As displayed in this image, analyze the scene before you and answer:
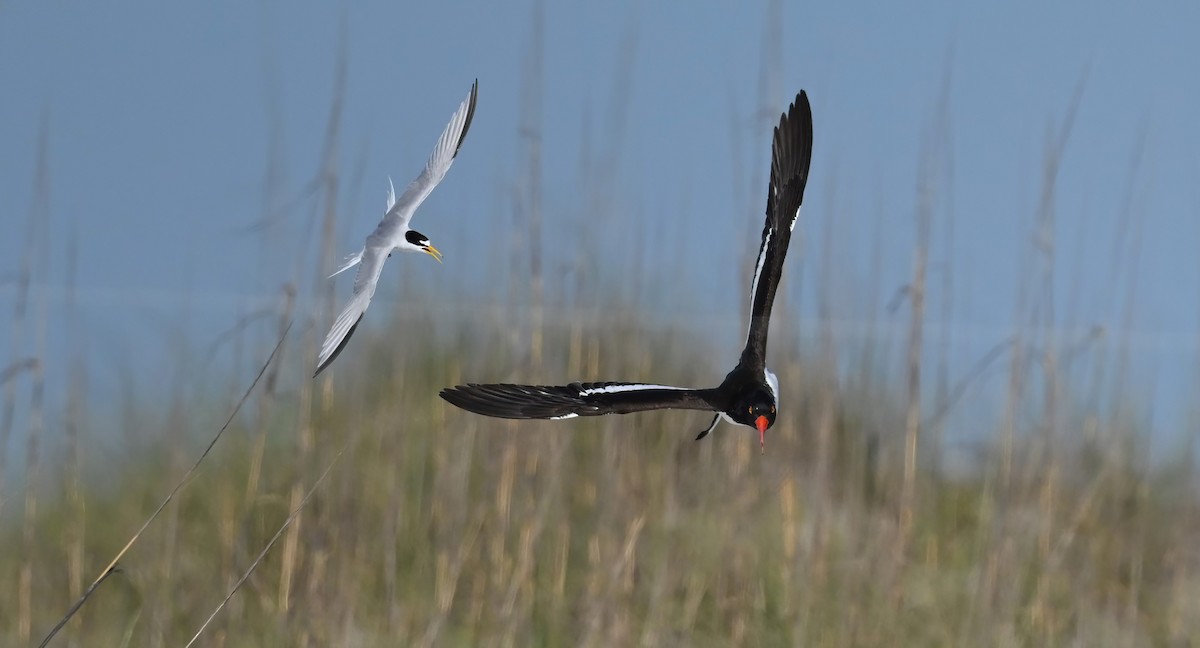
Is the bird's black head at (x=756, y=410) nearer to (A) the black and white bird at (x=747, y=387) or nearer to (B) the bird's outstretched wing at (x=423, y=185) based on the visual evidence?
(A) the black and white bird at (x=747, y=387)

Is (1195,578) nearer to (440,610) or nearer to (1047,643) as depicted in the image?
(1047,643)

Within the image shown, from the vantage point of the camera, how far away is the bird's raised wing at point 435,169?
896mm

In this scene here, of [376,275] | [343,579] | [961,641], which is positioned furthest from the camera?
[961,641]

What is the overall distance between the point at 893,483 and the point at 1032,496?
0.41 metres

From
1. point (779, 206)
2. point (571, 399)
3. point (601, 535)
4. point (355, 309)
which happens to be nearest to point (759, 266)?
point (779, 206)

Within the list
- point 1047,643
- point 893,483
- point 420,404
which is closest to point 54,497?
point 420,404

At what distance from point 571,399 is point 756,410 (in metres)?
0.12

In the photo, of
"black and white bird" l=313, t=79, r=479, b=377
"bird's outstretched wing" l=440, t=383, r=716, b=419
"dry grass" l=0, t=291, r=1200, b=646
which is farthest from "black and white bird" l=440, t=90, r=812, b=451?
"dry grass" l=0, t=291, r=1200, b=646

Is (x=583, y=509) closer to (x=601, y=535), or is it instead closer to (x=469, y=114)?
(x=601, y=535)

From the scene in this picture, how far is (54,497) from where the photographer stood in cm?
297

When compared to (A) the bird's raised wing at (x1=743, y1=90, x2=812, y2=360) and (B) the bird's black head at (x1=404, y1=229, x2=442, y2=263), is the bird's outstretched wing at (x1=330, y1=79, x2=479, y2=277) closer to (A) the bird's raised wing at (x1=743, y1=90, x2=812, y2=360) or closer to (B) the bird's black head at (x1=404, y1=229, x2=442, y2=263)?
(B) the bird's black head at (x1=404, y1=229, x2=442, y2=263)

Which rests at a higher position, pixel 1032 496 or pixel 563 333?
pixel 563 333

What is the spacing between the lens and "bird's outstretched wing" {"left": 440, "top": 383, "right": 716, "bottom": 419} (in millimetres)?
776

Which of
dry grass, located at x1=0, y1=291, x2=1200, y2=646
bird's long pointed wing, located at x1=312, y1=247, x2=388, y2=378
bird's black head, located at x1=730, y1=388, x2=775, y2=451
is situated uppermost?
bird's long pointed wing, located at x1=312, y1=247, x2=388, y2=378
